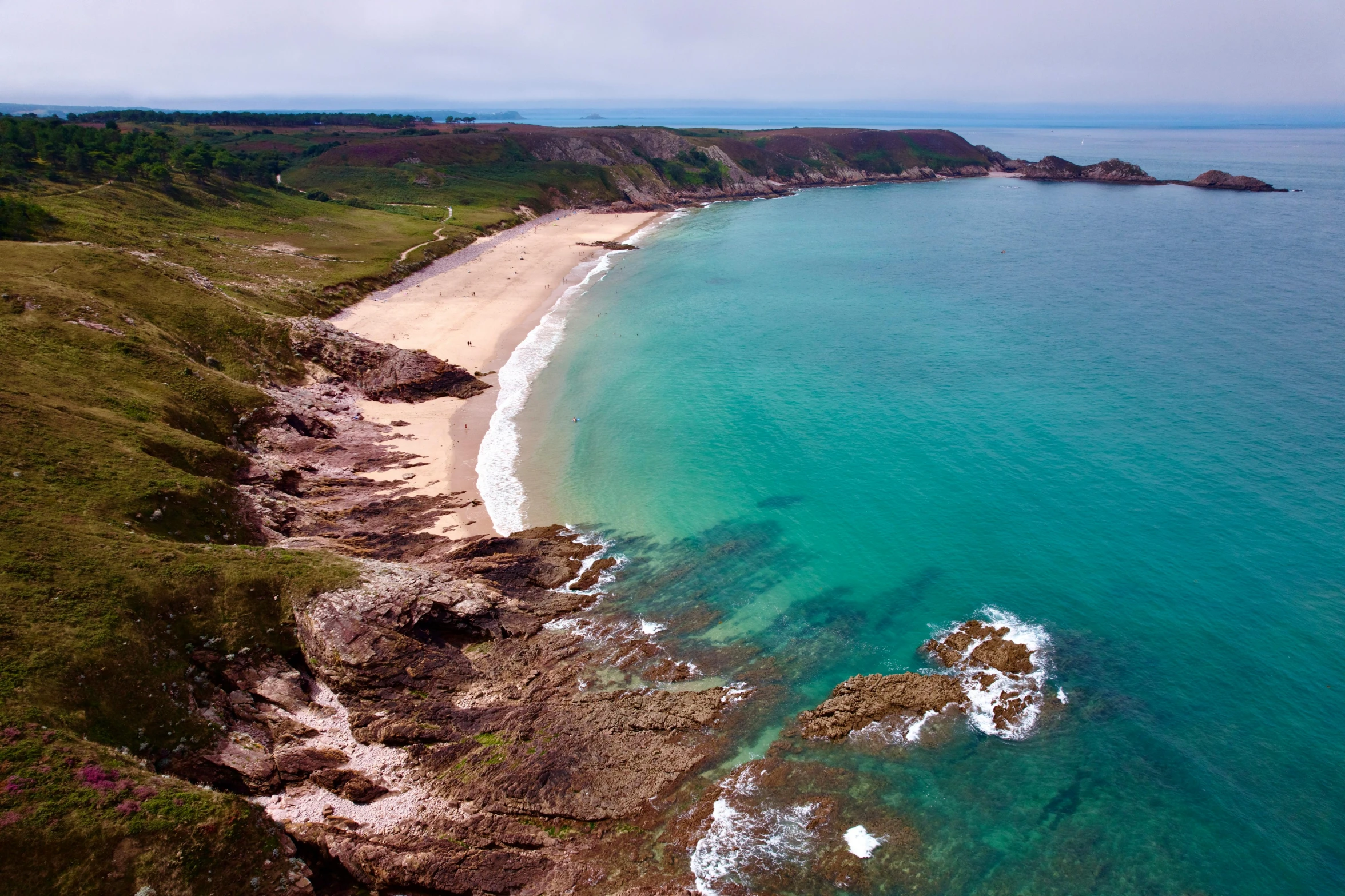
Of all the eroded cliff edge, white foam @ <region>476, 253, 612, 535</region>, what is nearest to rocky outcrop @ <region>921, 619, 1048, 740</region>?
the eroded cliff edge

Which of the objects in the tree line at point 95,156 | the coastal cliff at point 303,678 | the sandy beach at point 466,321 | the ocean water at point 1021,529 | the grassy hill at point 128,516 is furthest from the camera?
the tree line at point 95,156

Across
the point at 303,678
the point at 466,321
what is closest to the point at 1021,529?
the point at 303,678

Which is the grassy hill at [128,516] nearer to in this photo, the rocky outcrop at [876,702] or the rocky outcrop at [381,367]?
the rocky outcrop at [381,367]

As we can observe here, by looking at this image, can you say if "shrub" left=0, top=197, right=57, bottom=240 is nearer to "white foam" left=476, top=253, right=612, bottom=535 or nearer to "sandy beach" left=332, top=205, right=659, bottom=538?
"sandy beach" left=332, top=205, right=659, bottom=538

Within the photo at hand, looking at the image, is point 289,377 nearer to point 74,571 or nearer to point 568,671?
point 74,571

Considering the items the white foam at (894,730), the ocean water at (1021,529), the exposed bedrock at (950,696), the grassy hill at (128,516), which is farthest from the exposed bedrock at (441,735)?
the white foam at (894,730)
